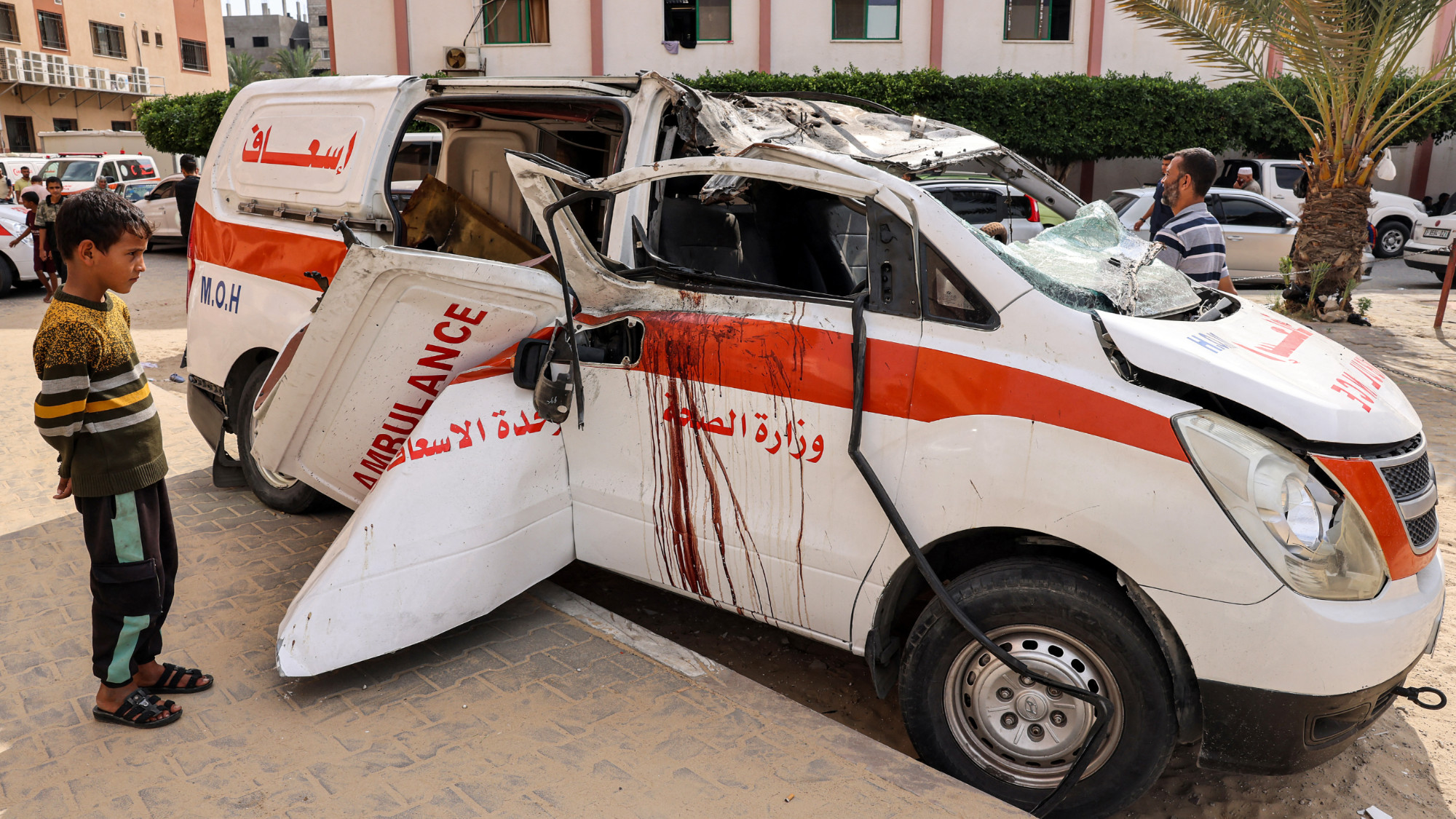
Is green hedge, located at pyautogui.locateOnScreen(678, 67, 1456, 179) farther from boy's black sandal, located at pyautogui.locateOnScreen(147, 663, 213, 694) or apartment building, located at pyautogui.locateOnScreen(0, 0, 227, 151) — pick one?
apartment building, located at pyautogui.locateOnScreen(0, 0, 227, 151)

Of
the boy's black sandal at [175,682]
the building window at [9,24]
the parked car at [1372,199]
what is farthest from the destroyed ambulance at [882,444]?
the building window at [9,24]

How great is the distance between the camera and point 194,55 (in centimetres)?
4750

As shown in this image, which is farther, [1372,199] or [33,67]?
[33,67]

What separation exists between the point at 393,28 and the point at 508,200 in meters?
18.2

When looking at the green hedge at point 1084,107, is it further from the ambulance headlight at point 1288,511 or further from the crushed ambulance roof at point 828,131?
the ambulance headlight at point 1288,511

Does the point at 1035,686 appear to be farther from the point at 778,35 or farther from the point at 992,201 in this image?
the point at 778,35

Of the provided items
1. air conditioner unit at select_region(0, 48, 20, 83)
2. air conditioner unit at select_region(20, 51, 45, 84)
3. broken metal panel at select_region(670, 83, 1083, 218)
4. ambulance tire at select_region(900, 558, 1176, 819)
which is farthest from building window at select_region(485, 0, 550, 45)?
air conditioner unit at select_region(20, 51, 45, 84)

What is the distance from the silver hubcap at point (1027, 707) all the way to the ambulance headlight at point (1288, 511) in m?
0.53

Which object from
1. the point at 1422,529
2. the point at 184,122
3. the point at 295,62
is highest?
the point at 295,62

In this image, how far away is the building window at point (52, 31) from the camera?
3875 centimetres

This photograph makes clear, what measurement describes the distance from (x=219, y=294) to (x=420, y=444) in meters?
2.43

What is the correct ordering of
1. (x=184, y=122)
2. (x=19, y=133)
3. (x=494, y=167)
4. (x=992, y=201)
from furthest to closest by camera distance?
(x=19, y=133) → (x=184, y=122) → (x=992, y=201) → (x=494, y=167)

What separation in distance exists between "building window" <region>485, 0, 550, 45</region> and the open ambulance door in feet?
62.7

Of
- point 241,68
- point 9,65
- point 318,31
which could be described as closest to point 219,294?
point 9,65
